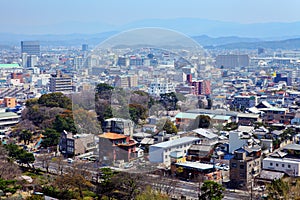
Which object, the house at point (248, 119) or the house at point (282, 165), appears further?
the house at point (248, 119)

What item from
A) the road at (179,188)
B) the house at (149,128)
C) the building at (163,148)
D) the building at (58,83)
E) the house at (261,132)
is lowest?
the road at (179,188)

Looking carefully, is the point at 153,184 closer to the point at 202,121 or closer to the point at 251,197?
the point at 251,197

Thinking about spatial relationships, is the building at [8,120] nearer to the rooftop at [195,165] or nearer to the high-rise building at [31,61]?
the rooftop at [195,165]

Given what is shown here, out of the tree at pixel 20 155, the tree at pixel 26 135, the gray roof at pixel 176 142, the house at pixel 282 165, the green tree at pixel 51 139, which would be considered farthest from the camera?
the tree at pixel 26 135

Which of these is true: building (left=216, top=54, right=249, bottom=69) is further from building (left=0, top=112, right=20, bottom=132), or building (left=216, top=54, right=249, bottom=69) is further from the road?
the road

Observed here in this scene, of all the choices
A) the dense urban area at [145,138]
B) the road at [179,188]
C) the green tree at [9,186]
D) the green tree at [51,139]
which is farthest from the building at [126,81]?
the green tree at [51,139]

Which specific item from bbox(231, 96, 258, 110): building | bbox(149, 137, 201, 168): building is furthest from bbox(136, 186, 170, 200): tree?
bbox(231, 96, 258, 110): building

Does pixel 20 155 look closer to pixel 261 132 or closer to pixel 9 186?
pixel 9 186
